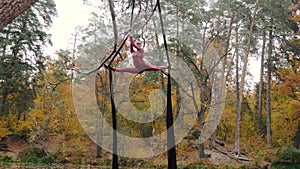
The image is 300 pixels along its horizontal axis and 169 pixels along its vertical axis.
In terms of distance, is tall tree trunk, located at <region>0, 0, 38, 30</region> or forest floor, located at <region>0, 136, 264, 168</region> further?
forest floor, located at <region>0, 136, 264, 168</region>

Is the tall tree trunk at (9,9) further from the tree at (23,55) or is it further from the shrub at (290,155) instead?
the tree at (23,55)

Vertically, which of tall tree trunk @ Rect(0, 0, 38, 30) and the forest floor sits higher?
tall tree trunk @ Rect(0, 0, 38, 30)

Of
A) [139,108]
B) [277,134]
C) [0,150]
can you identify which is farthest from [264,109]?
[0,150]

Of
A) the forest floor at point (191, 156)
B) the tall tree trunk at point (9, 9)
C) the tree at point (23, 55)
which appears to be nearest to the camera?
the tall tree trunk at point (9, 9)

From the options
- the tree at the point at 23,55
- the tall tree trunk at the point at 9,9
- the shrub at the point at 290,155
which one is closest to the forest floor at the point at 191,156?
the shrub at the point at 290,155

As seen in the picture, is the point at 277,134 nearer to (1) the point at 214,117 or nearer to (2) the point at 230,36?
(1) the point at 214,117

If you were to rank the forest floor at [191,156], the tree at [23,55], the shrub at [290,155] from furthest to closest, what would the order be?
1. the tree at [23,55]
2. the forest floor at [191,156]
3. the shrub at [290,155]

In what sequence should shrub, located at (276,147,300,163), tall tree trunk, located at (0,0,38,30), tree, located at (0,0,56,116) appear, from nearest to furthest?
tall tree trunk, located at (0,0,38,30) → shrub, located at (276,147,300,163) → tree, located at (0,0,56,116)

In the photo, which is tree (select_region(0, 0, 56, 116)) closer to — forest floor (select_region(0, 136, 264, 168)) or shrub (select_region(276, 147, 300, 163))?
forest floor (select_region(0, 136, 264, 168))

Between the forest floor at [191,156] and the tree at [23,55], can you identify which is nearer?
the forest floor at [191,156]

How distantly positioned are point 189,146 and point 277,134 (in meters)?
3.48

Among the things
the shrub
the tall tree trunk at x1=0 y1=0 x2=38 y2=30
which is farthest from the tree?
the tall tree trunk at x1=0 y1=0 x2=38 y2=30

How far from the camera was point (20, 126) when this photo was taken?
12.1m

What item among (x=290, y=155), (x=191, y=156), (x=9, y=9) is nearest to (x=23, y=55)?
(x=191, y=156)
